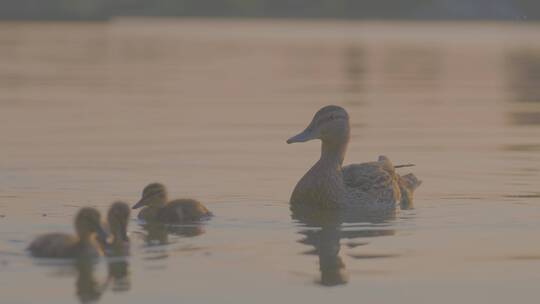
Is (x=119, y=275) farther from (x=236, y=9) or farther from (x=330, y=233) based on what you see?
(x=236, y=9)

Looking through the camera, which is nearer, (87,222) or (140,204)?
(87,222)

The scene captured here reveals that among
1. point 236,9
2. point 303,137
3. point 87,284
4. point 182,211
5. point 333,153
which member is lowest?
point 87,284

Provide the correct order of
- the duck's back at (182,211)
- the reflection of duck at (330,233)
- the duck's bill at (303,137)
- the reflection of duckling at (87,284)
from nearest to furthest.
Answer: the reflection of duckling at (87,284) < the reflection of duck at (330,233) < the duck's back at (182,211) < the duck's bill at (303,137)

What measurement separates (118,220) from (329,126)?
11.2ft

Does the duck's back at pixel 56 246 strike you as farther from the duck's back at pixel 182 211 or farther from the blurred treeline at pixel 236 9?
the blurred treeline at pixel 236 9

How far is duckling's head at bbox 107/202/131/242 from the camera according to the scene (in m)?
11.3

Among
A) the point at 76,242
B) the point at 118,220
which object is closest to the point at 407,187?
the point at 118,220

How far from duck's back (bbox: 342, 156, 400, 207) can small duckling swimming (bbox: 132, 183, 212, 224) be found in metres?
1.65

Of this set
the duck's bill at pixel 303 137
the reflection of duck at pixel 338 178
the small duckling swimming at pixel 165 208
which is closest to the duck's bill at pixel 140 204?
the small duckling swimming at pixel 165 208

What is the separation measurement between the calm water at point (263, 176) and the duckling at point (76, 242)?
11cm

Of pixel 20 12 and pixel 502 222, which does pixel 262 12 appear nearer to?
pixel 20 12

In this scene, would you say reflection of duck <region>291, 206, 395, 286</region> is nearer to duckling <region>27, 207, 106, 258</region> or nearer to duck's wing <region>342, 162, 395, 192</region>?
duck's wing <region>342, 162, 395, 192</region>

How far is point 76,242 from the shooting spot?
10.9 metres

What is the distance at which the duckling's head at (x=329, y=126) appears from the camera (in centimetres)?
1435
